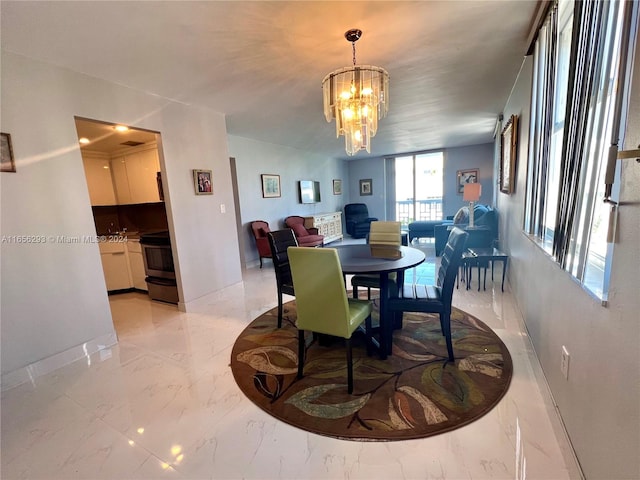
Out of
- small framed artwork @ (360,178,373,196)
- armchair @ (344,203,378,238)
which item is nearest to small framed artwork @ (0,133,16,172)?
armchair @ (344,203,378,238)

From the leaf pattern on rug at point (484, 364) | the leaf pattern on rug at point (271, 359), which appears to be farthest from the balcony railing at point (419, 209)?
the leaf pattern on rug at point (271, 359)

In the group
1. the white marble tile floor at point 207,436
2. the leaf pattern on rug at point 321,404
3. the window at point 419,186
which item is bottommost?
the white marble tile floor at point 207,436

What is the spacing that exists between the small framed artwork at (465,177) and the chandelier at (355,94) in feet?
20.7

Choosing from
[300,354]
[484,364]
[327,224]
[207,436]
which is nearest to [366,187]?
[327,224]

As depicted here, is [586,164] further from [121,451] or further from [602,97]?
[121,451]

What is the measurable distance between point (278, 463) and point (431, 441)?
771 mm

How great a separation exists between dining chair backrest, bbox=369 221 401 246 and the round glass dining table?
59 cm

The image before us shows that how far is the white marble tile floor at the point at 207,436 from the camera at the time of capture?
4.27ft

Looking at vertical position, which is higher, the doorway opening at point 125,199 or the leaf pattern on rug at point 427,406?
the doorway opening at point 125,199

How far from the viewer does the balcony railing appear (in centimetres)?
837

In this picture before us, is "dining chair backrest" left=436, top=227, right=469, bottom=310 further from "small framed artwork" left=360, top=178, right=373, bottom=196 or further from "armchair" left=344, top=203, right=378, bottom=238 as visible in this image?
"small framed artwork" left=360, top=178, right=373, bottom=196

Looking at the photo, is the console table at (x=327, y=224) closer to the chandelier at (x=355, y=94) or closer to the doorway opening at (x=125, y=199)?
the doorway opening at (x=125, y=199)

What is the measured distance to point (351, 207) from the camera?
27.9 ft

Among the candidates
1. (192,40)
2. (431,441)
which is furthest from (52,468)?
(192,40)
